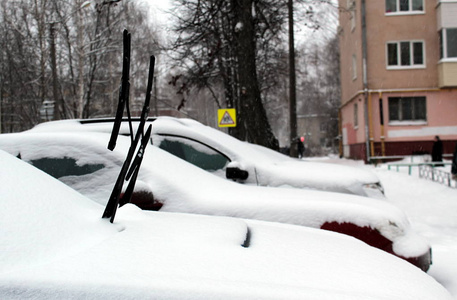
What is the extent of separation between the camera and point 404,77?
64.4 ft

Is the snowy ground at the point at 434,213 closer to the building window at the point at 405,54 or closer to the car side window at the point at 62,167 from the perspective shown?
the car side window at the point at 62,167

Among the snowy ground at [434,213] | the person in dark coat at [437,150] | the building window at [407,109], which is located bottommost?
the snowy ground at [434,213]

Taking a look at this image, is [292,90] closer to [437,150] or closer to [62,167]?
[437,150]

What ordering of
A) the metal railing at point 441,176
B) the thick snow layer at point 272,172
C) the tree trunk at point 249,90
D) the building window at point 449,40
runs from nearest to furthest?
the thick snow layer at point 272,172, the metal railing at point 441,176, the tree trunk at point 249,90, the building window at point 449,40

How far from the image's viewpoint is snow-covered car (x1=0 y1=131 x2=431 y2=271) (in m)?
2.95

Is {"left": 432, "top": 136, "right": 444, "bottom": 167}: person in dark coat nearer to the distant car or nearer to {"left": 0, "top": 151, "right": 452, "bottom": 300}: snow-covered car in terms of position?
the distant car

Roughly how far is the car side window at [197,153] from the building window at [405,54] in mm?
17126

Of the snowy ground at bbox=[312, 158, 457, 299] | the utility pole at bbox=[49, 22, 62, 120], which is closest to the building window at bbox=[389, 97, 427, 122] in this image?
the snowy ground at bbox=[312, 158, 457, 299]

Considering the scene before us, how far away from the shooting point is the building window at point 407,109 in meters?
19.7

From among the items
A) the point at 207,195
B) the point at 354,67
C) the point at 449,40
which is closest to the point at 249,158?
the point at 207,195

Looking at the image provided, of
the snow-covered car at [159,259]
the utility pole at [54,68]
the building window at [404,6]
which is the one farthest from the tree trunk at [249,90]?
the building window at [404,6]

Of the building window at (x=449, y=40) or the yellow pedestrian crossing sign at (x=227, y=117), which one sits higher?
the building window at (x=449, y=40)

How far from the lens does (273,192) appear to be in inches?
131

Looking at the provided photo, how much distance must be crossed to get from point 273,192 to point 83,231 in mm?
1823
